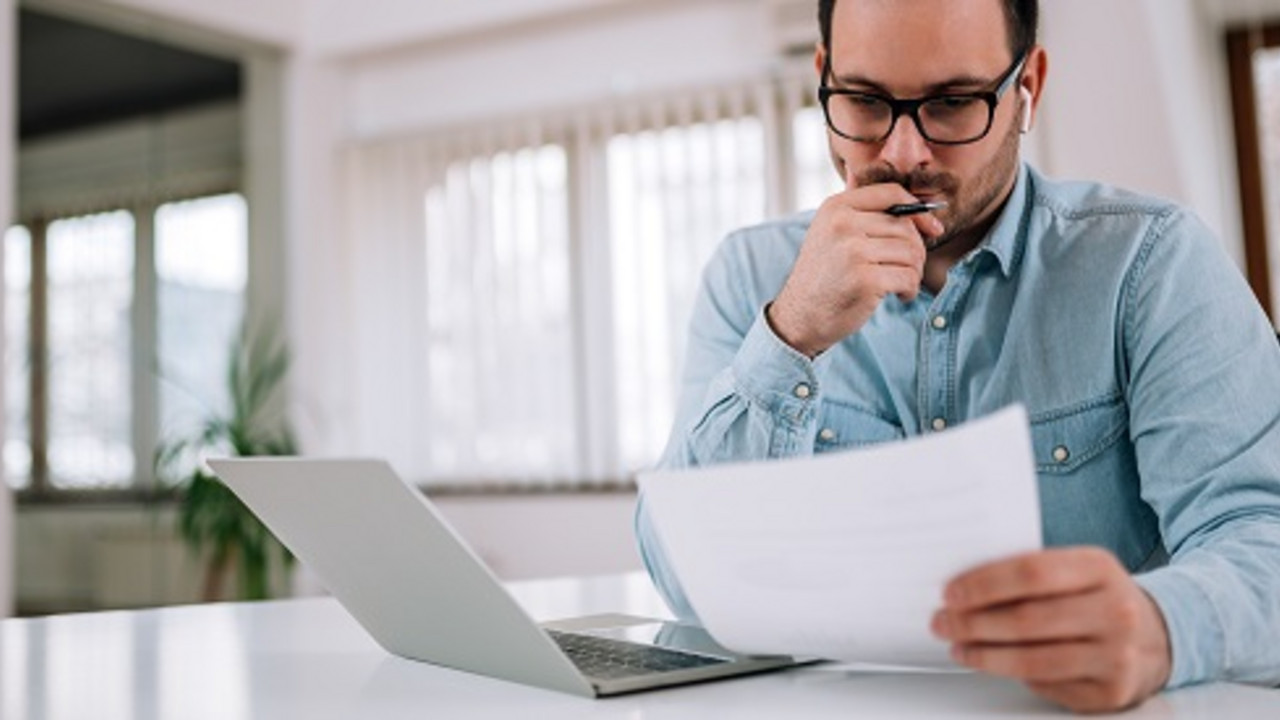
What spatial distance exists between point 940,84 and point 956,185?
96mm

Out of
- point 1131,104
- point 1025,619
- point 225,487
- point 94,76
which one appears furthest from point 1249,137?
point 1025,619

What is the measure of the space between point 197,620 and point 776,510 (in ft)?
2.81

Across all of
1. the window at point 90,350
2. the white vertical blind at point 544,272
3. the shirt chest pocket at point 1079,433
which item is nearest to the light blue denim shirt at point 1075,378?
the shirt chest pocket at point 1079,433

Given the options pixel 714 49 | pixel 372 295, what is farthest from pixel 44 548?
pixel 714 49

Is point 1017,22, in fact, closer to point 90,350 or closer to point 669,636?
point 669,636

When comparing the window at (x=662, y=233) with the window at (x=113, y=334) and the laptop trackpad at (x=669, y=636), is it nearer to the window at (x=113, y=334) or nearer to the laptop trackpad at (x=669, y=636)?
the window at (x=113, y=334)

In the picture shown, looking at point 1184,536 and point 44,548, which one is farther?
point 44,548

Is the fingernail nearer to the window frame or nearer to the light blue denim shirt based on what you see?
the light blue denim shirt

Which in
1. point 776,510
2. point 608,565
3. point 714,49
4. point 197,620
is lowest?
point 608,565

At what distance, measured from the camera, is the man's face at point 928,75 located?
121cm

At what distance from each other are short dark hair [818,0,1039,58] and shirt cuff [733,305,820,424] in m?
0.36

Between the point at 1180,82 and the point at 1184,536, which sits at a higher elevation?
the point at 1180,82

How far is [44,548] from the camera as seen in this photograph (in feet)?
14.5

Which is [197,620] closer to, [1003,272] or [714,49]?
[1003,272]
